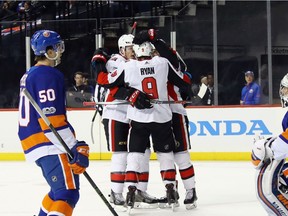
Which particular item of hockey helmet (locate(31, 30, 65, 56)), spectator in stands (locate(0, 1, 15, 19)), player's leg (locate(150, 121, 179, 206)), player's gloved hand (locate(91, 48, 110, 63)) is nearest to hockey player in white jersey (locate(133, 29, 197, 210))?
player's leg (locate(150, 121, 179, 206))

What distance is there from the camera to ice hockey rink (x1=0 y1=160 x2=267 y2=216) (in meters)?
5.56

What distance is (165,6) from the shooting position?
12445 mm

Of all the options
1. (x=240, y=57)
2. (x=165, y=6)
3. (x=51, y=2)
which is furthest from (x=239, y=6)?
(x=51, y=2)

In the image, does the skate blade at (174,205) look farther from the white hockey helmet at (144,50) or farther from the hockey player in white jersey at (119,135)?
the white hockey helmet at (144,50)

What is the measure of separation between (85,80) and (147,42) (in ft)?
15.7

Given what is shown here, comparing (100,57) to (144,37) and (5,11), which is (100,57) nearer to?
(144,37)

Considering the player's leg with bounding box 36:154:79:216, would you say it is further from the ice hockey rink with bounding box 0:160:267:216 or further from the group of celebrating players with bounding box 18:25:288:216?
the ice hockey rink with bounding box 0:160:267:216

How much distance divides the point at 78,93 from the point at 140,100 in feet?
16.1

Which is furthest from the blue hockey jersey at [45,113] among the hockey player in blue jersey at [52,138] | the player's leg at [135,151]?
the player's leg at [135,151]

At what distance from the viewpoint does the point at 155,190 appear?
6746mm

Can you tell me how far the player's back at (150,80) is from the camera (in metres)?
5.46

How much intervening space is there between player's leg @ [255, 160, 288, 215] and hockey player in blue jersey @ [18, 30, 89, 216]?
36.8 inches

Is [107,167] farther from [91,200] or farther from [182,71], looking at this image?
[182,71]

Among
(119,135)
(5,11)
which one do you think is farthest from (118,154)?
(5,11)
